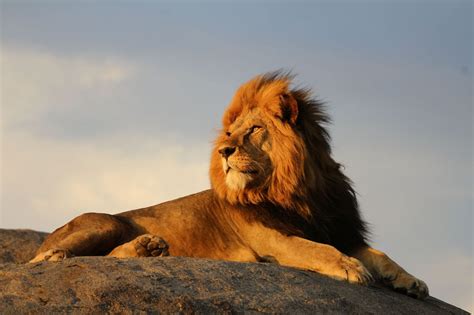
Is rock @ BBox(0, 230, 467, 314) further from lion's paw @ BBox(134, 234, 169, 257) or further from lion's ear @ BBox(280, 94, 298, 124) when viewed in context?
lion's ear @ BBox(280, 94, 298, 124)

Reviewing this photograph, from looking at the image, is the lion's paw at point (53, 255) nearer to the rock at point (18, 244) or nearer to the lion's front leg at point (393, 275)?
the lion's front leg at point (393, 275)

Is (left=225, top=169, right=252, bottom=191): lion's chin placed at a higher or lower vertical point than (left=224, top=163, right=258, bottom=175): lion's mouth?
lower

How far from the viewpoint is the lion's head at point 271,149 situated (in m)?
6.95

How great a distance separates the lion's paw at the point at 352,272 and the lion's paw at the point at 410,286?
14.8 inches

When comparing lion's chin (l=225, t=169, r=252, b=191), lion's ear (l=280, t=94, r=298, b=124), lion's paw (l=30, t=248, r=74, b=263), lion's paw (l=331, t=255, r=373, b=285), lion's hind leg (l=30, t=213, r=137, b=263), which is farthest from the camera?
lion's ear (l=280, t=94, r=298, b=124)

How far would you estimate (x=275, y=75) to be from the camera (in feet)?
24.8

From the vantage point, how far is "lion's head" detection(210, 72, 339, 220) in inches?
273

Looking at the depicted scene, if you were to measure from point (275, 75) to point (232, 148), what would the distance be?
0.96 metres

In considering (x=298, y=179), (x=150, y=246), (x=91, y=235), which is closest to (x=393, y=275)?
(x=298, y=179)

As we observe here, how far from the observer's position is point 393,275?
6609 millimetres

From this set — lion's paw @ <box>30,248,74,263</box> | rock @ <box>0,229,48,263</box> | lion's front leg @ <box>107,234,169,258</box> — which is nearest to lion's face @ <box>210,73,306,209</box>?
lion's front leg @ <box>107,234,169,258</box>

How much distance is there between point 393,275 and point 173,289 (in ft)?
6.71

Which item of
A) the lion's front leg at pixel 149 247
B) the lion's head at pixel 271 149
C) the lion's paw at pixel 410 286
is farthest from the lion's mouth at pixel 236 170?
the lion's paw at pixel 410 286

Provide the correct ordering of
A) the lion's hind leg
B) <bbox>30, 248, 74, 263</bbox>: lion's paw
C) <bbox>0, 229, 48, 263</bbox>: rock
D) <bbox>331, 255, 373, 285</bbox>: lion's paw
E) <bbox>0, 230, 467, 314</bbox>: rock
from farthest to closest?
<bbox>0, 229, 48, 263</bbox>: rock → the lion's hind leg → <bbox>30, 248, 74, 263</bbox>: lion's paw → <bbox>331, 255, 373, 285</bbox>: lion's paw → <bbox>0, 230, 467, 314</bbox>: rock
